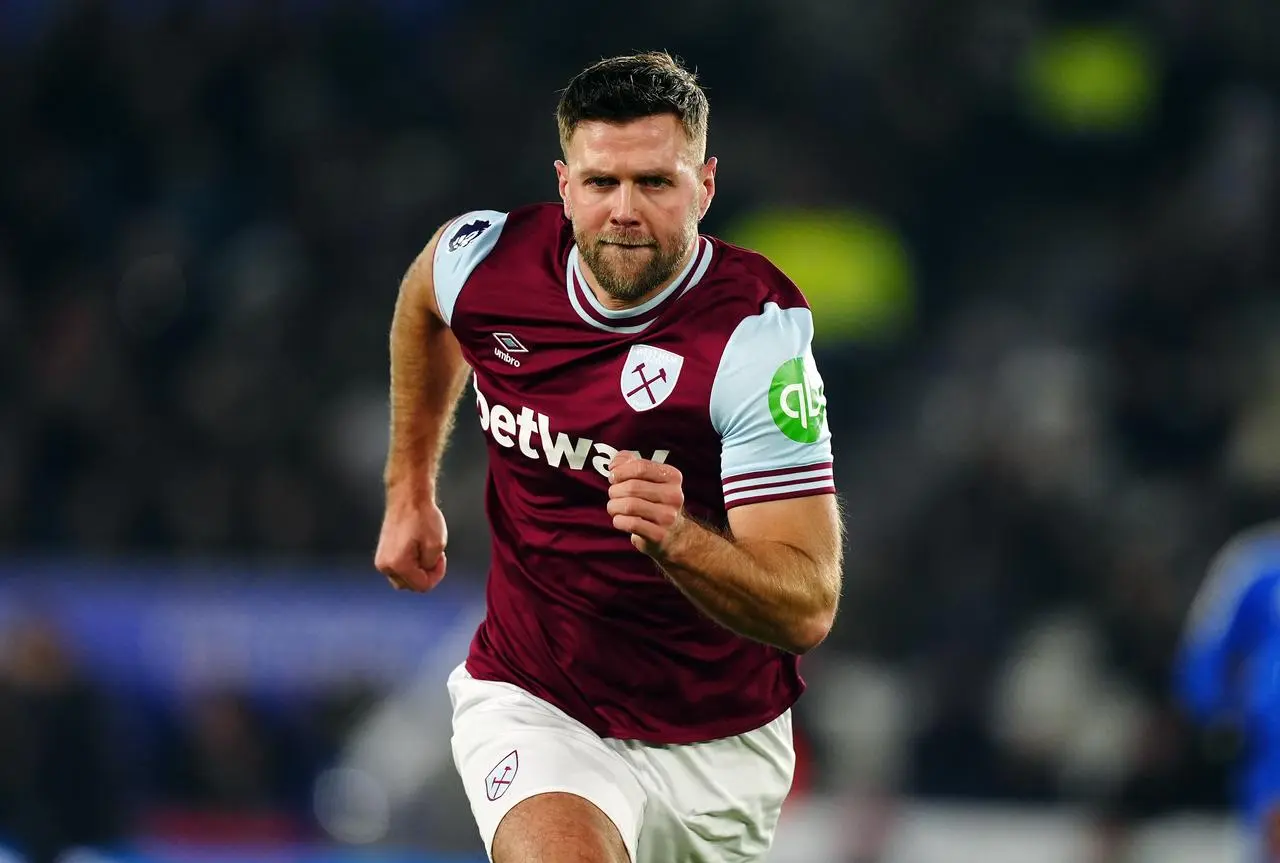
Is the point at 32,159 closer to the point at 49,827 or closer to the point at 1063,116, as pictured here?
the point at 49,827

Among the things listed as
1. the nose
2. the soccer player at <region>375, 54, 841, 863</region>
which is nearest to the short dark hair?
the soccer player at <region>375, 54, 841, 863</region>

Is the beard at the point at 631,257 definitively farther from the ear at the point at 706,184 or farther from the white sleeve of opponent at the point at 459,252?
the white sleeve of opponent at the point at 459,252

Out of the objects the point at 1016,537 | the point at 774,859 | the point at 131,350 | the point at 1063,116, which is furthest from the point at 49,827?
the point at 1063,116

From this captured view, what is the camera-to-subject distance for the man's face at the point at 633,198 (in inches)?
162

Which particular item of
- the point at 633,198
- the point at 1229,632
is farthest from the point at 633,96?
the point at 1229,632

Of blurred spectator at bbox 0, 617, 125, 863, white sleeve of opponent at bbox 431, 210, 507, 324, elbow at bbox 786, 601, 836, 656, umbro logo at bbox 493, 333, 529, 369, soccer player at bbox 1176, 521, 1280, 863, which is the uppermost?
white sleeve of opponent at bbox 431, 210, 507, 324

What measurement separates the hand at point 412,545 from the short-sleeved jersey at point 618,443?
0.25m

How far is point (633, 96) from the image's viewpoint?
4.14 m

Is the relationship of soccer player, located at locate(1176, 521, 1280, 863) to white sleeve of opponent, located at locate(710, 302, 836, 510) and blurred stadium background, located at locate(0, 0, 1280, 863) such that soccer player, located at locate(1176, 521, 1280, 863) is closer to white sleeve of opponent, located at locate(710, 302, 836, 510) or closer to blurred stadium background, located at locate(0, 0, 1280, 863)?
blurred stadium background, located at locate(0, 0, 1280, 863)

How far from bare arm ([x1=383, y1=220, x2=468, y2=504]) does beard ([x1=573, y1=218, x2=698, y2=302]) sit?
0.79m

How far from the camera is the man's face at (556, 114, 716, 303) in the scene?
4117 mm

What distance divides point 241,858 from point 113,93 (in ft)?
20.7

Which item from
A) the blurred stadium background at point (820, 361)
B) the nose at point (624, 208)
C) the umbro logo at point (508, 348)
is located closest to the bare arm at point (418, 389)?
the umbro logo at point (508, 348)

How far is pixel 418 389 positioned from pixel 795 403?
1288 mm
